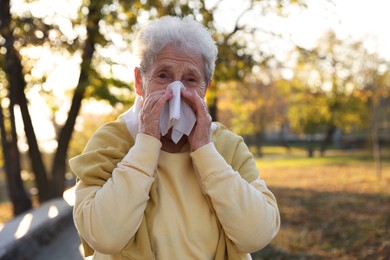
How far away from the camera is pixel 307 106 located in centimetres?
3400

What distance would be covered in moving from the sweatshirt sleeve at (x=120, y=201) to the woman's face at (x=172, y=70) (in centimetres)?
25

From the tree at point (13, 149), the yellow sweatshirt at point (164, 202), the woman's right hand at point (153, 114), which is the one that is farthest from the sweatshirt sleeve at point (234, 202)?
the tree at point (13, 149)

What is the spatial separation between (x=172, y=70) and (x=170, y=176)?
420mm

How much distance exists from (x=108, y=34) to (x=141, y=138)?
9.85 metres

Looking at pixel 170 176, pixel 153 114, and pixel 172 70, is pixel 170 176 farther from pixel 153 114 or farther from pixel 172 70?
pixel 172 70

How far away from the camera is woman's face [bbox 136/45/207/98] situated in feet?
6.72

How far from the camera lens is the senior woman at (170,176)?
1.88m

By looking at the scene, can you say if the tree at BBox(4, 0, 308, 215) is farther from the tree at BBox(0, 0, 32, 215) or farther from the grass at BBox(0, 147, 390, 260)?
the grass at BBox(0, 147, 390, 260)

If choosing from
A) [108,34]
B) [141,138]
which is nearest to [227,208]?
[141,138]

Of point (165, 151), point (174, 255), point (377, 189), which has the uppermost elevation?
point (165, 151)

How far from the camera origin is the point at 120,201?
1845 millimetres

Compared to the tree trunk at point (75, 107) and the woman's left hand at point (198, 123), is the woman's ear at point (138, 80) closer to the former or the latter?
the woman's left hand at point (198, 123)

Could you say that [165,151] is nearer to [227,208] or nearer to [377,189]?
[227,208]

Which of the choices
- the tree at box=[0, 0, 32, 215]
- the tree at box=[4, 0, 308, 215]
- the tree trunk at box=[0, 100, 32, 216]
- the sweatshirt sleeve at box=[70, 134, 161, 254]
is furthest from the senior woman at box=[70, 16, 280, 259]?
the tree trunk at box=[0, 100, 32, 216]
